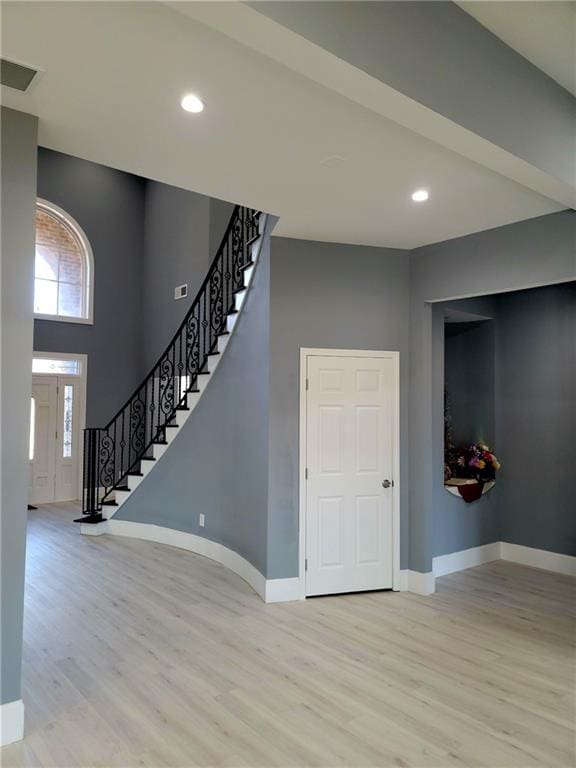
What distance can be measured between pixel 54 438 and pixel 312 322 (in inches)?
242

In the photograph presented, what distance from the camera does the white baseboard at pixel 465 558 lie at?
5207 millimetres

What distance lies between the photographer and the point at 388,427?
4.83 meters

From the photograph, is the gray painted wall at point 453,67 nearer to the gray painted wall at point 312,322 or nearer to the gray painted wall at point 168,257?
the gray painted wall at point 312,322

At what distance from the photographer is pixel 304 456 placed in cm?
454

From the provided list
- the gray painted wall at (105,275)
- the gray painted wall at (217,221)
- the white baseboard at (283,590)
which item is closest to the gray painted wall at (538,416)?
the white baseboard at (283,590)

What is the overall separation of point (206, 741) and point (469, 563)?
3.71m

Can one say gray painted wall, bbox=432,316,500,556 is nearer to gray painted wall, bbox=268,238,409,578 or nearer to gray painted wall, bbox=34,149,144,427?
gray painted wall, bbox=268,238,409,578

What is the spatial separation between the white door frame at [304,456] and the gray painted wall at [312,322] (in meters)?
0.04

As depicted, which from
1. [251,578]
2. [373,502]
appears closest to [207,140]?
[373,502]

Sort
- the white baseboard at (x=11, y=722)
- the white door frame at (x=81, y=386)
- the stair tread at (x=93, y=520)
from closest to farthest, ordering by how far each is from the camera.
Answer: the white baseboard at (x=11, y=722), the stair tread at (x=93, y=520), the white door frame at (x=81, y=386)

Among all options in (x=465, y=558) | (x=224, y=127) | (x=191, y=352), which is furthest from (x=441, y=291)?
(x=191, y=352)

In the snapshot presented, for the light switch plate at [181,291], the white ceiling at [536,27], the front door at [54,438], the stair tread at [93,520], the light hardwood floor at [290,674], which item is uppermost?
the light switch plate at [181,291]

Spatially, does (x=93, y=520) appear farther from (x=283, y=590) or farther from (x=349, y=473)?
(x=349, y=473)

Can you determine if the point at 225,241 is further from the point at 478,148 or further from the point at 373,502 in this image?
the point at 478,148
